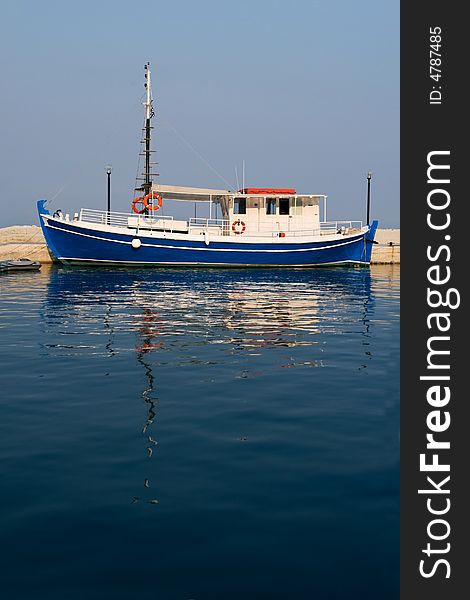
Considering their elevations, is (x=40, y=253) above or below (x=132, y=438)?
above

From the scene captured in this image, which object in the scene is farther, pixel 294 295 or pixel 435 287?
pixel 294 295

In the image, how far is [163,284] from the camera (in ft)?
93.6

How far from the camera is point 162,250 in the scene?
38.8 meters

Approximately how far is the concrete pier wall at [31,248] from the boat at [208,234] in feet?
20.8

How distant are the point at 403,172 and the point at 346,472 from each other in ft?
9.27

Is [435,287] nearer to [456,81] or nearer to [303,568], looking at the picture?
[456,81]

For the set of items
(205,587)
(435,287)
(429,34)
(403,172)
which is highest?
(429,34)

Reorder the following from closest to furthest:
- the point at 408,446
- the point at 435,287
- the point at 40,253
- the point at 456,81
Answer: the point at 408,446
the point at 435,287
the point at 456,81
the point at 40,253

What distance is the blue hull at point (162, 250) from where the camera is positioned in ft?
125

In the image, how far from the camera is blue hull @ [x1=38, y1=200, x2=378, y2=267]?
3800cm

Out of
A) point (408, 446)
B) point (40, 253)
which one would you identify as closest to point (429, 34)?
point (408, 446)

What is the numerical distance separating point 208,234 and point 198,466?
3434 cm

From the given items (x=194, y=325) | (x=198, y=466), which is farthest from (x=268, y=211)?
(x=198, y=466)

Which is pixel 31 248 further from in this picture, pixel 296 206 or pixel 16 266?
pixel 296 206
